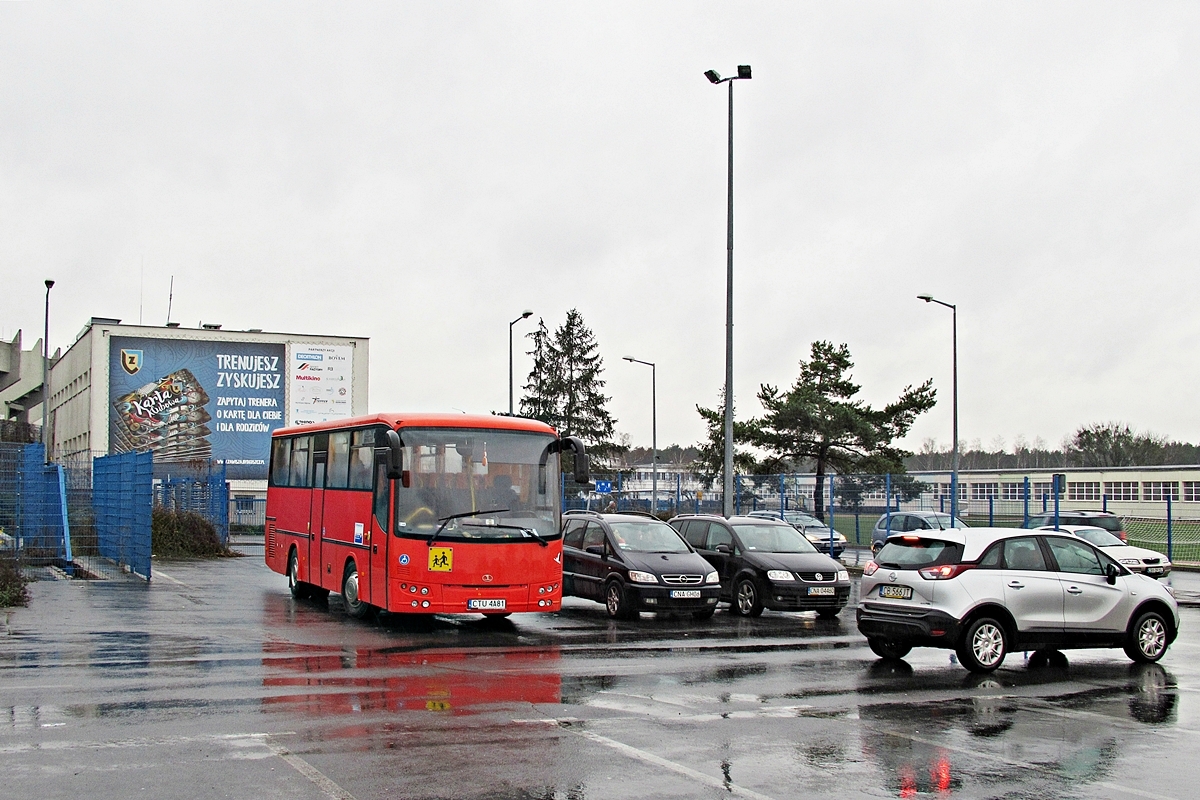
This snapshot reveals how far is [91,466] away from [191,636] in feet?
45.8

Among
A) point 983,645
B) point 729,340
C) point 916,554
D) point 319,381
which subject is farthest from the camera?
point 319,381

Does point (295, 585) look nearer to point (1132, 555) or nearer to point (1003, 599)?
point (1003, 599)

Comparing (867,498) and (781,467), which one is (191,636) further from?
(781,467)

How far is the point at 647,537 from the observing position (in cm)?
1933

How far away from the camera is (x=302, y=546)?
2008 centimetres

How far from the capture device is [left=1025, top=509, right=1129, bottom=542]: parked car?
32906mm

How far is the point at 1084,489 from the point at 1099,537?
33.4 metres

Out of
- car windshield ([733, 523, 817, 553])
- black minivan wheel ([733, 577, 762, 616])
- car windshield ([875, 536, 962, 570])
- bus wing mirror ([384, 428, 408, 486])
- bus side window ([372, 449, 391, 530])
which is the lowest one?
black minivan wheel ([733, 577, 762, 616])

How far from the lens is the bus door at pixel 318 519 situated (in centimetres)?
1884

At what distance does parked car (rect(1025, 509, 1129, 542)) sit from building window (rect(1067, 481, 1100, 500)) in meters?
24.1

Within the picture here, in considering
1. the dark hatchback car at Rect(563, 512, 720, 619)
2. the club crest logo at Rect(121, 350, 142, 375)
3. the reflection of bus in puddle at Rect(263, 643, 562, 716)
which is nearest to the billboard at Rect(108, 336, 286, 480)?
the club crest logo at Rect(121, 350, 142, 375)

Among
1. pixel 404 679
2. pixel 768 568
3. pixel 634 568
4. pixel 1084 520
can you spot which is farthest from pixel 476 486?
pixel 1084 520

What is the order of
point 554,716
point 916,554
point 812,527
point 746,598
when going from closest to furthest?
point 554,716, point 916,554, point 746,598, point 812,527

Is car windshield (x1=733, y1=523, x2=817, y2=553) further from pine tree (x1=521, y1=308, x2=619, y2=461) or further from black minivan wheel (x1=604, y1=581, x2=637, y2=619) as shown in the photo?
pine tree (x1=521, y1=308, x2=619, y2=461)
